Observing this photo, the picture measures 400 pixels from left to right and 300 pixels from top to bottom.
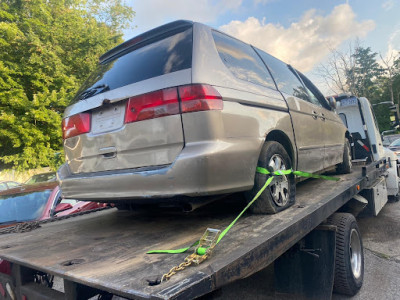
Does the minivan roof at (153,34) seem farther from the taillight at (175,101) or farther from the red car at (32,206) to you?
the red car at (32,206)

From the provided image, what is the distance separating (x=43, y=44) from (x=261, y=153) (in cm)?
1347

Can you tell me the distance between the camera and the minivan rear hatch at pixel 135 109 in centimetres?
211

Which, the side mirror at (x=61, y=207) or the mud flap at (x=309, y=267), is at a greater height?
the side mirror at (x=61, y=207)

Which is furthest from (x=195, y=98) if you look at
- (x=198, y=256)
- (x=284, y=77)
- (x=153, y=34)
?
(x=284, y=77)

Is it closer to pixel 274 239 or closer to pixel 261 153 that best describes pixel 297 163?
pixel 261 153

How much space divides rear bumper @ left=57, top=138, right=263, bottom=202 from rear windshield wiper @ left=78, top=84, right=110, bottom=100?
2.25 ft

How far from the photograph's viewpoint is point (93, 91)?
262 centimetres

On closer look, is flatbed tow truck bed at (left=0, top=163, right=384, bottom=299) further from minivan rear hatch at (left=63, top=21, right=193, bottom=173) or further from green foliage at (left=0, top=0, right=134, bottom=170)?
green foliage at (left=0, top=0, right=134, bottom=170)

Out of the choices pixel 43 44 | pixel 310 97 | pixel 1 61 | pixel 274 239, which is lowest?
pixel 274 239

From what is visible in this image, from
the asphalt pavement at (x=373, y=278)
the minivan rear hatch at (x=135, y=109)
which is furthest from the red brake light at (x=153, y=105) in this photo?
the asphalt pavement at (x=373, y=278)

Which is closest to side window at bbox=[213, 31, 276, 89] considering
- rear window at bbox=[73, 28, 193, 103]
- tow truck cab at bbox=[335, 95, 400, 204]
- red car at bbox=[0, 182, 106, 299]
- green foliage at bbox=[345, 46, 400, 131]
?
rear window at bbox=[73, 28, 193, 103]

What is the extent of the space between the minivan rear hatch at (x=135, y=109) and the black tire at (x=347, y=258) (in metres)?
1.83

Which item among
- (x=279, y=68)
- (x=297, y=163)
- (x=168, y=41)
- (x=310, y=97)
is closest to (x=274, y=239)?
(x=297, y=163)

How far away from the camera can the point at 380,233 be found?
5129 mm
